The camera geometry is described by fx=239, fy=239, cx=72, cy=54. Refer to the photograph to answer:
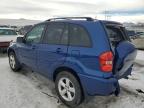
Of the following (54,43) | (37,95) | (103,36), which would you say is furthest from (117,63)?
(37,95)

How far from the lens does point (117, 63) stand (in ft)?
15.0

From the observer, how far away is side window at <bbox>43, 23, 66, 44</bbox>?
518 cm

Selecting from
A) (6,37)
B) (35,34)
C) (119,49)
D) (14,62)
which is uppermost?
(35,34)

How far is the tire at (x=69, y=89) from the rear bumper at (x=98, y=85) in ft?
0.70

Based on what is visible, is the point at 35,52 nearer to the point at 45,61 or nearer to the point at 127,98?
the point at 45,61

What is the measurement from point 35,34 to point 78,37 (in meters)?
1.85

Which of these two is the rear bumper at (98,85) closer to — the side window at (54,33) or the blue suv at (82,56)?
the blue suv at (82,56)

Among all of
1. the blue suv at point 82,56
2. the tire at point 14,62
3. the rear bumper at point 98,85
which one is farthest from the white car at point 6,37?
the rear bumper at point 98,85

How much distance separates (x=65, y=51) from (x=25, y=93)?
161 centimetres

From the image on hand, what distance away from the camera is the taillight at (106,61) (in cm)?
429

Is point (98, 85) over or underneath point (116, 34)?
underneath

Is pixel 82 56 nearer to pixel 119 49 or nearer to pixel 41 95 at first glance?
pixel 119 49

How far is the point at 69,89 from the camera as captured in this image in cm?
495

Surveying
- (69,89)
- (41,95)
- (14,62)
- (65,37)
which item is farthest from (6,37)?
(69,89)
